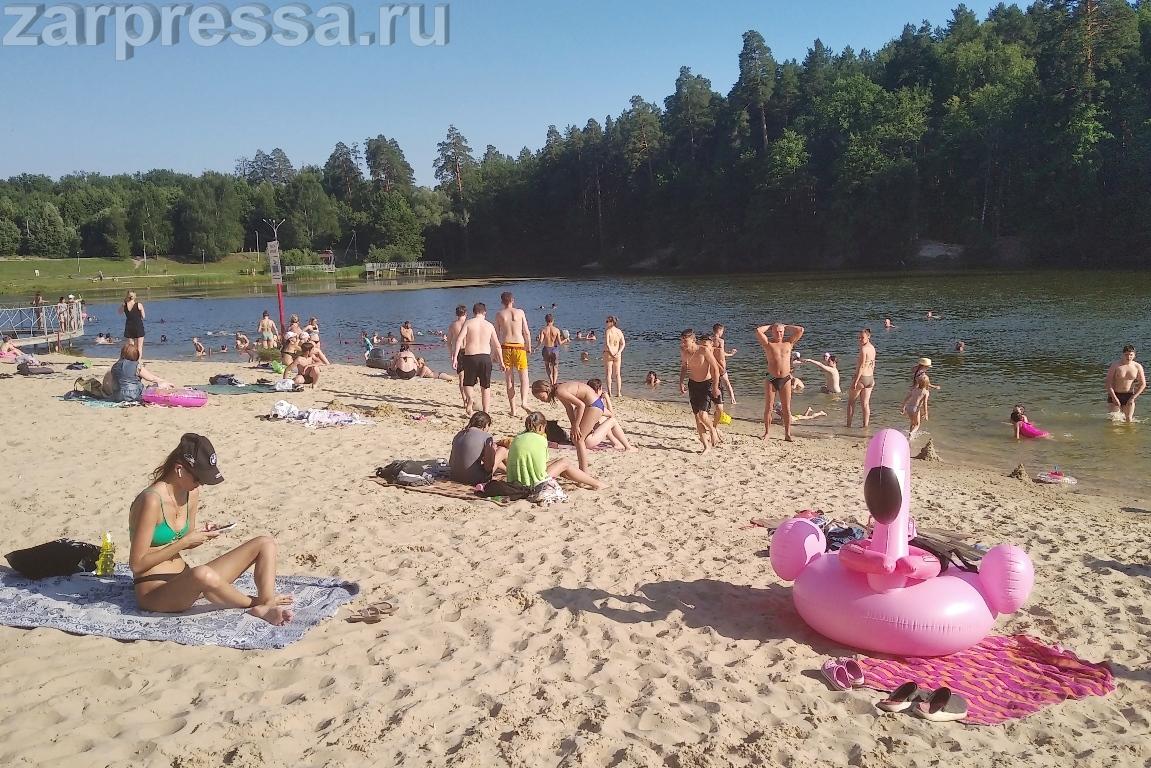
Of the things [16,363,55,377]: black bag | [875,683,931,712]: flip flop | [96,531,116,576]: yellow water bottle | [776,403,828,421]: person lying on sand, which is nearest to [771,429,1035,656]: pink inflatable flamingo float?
[875,683,931,712]: flip flop

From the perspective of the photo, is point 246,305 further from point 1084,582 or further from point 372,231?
point 372,231

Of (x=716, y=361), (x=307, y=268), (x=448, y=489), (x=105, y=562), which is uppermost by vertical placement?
(x=307, y=268)

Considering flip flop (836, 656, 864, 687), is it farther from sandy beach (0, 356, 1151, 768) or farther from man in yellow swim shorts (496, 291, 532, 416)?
man in yellow swim shorts (496, 291, 532, 416)

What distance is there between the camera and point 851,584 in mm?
4570

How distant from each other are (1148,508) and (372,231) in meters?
91.4

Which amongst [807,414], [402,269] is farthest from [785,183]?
[807,414]

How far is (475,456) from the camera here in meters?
7.68

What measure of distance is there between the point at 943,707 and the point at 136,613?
4402mm

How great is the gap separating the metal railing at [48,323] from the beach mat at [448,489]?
850 inches

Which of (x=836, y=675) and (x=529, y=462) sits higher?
(x=529, y=462)

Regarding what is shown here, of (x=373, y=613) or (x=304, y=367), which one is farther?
(x=304, y=367)

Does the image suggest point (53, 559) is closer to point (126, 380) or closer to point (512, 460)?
point (512, 460)

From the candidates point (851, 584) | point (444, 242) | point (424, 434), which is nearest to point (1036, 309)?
point (424, 434)

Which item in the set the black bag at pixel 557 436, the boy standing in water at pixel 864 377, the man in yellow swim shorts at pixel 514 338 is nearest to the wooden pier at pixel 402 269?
the man in yellow swim shorts at pixel 514 338
